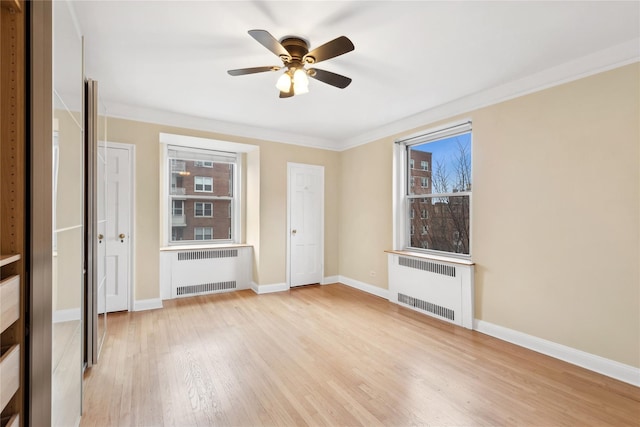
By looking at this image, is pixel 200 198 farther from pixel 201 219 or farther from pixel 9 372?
pixel 9 372

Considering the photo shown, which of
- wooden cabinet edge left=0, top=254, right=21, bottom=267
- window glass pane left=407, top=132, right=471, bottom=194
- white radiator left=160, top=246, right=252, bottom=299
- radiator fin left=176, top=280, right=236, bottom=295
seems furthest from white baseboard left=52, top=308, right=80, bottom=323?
window glass pane left=407, top=132, right=471, bottom=194

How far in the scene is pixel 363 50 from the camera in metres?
2.40

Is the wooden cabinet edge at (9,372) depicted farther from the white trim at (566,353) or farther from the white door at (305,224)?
the white door at (305,224)

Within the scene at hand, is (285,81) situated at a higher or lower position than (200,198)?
higher

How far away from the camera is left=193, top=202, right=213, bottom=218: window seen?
4.76 meters

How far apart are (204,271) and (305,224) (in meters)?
1.80

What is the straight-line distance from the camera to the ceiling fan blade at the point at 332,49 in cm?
187

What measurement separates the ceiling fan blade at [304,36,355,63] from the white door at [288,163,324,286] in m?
2.91

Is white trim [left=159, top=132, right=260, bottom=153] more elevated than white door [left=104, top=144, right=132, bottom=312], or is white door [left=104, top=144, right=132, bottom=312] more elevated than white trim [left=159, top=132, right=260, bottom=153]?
white trim [left=159, top=132, right=260, bottom=153]

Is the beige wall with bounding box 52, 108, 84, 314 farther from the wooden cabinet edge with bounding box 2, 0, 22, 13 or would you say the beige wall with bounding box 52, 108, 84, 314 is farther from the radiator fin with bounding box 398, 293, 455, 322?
the radiator fin with bounding box 398, 293, 455, 322

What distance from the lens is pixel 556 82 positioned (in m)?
2.67

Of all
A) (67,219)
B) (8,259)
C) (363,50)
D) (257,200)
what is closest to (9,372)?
(8,259)

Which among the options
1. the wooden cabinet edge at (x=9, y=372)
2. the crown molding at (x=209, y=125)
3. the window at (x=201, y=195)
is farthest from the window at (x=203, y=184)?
the wooden cabinet edge at (x=9, y=372)

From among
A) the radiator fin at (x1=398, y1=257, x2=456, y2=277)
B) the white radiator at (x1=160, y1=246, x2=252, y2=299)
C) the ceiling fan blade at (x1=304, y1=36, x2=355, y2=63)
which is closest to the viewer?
the ceiling fan blade at (x1=304, y1=36, x2=355, y2=63)
